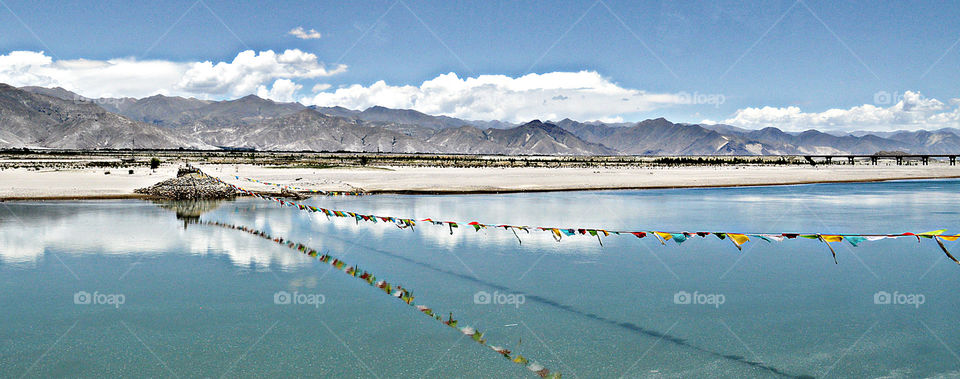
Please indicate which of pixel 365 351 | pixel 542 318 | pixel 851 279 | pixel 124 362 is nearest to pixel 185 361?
pixel 124 362

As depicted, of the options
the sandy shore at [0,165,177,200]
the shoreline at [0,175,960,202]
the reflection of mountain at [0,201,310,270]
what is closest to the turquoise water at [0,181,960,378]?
the reflection of mountain at [0,201,310,270]

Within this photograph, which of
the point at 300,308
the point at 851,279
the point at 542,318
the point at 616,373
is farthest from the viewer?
the point at 851,279

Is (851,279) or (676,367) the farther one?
(851,279)

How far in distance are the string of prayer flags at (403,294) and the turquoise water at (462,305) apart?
0.24 meters

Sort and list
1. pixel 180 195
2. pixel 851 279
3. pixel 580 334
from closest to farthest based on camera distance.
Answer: pixel 580 334, pixel 851 279, pixel 180 195

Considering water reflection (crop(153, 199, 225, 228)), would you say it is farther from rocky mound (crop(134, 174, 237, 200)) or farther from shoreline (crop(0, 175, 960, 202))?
shoreline (crop(0, 175, 960, 202))

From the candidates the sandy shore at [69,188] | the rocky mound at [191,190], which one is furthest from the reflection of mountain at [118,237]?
the rocky mound at [191,190]

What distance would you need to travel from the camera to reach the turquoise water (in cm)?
1036

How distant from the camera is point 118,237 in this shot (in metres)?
22.6

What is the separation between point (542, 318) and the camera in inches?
500

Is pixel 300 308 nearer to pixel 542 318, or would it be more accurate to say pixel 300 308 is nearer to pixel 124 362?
pixel 124 362

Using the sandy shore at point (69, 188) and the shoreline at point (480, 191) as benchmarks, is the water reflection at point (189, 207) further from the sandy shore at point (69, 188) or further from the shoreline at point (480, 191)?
the sandy shore at point (69, 188)

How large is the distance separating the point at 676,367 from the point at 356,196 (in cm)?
3372

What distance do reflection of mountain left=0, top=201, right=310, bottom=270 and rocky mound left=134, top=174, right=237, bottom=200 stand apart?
666cm
